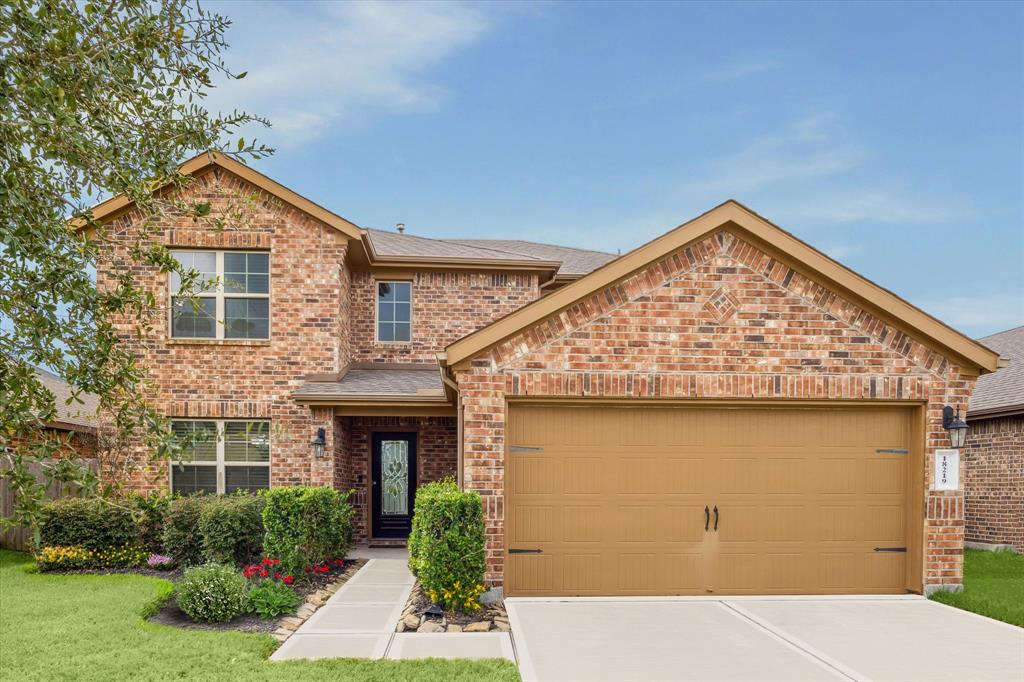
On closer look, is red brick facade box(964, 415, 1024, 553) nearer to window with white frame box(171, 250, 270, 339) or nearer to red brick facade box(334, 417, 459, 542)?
red brick facade box(334, 417, 459, 542)

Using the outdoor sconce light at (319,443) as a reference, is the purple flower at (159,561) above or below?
below

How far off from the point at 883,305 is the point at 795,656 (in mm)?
4759

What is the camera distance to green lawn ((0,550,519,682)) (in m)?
6.36

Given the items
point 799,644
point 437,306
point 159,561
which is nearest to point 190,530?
point 159,561

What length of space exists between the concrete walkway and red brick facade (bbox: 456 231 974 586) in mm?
2132

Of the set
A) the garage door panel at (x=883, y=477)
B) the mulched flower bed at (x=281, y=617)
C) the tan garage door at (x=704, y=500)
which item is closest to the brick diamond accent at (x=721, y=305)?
the tan garage door at (x=704, y=500)

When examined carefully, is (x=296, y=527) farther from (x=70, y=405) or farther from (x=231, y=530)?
(x=70, y=405)

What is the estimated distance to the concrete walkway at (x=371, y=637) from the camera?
23.0ft

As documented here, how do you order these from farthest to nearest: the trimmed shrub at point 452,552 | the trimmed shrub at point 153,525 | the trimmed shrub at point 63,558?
the trimmed shrub at point 153,525 < the trimmed shrub at point 63,558 < the trimmed shrub at point 452,552

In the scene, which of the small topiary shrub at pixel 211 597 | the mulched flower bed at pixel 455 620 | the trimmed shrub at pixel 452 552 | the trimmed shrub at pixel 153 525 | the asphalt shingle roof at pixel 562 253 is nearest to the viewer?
the mulched flower bed at pixel 455 620

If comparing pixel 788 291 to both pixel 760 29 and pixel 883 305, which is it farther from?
pixel 760 29

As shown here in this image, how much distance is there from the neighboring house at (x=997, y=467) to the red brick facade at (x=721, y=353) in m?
6.11

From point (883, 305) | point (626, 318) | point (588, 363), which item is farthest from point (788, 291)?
point (588, 363)

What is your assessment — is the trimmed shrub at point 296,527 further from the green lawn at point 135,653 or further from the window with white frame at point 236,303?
the window with white frame at point 236,303
